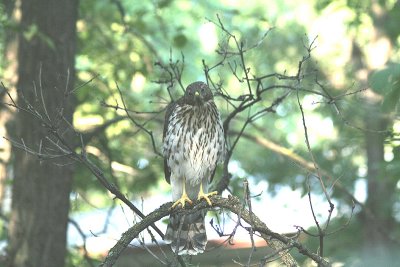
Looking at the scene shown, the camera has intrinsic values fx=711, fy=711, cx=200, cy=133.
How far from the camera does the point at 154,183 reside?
27.1ft

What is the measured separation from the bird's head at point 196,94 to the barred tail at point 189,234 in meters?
0.91

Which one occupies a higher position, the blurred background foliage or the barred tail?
the blurred background foliage

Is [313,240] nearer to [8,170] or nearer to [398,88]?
[398,88]

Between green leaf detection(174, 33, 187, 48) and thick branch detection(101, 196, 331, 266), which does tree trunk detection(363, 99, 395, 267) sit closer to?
green leaf detection(174, 33, 187, 48)

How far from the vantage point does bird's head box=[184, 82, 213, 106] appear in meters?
5.82

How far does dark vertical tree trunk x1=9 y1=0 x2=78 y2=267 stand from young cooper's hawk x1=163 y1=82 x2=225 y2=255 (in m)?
0.92

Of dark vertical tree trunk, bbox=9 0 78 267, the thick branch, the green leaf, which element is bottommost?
the thick branch

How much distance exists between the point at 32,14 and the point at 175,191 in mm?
2016

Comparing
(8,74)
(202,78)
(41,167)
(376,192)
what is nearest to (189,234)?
(41,167)

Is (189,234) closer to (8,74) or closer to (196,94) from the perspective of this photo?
(196,94)

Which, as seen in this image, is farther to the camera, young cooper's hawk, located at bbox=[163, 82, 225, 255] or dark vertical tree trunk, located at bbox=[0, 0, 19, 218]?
dark vertical tree trunk, located at bbox=[0, 0, 19, 218]

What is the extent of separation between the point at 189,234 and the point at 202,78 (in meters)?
3.94

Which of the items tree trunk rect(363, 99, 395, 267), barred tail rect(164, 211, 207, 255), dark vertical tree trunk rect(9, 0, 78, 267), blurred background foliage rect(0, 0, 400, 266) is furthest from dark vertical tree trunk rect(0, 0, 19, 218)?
tree trunk rect(363, 99, 395, 267)

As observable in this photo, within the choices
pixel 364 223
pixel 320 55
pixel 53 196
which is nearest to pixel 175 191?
pixel 53 196
